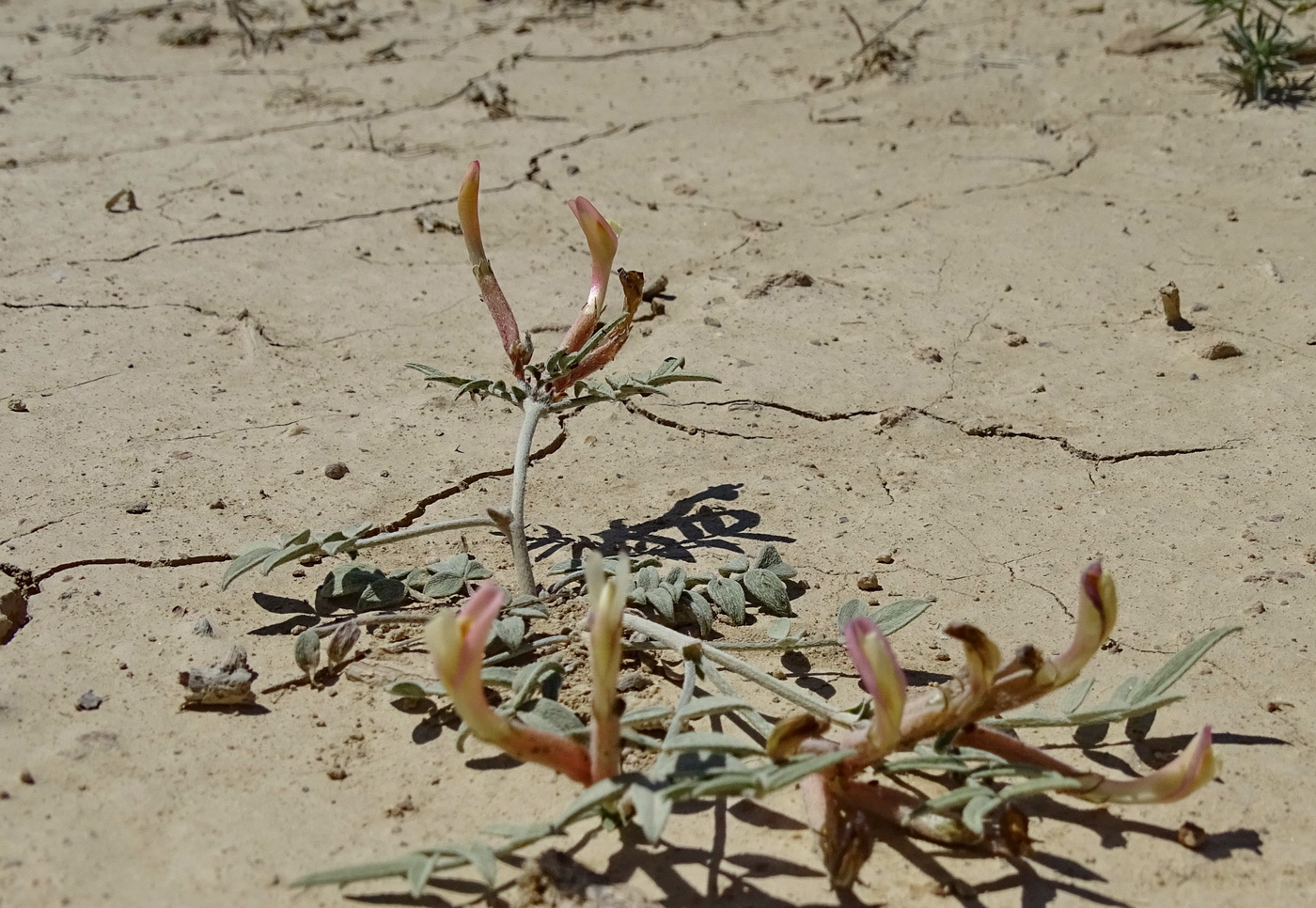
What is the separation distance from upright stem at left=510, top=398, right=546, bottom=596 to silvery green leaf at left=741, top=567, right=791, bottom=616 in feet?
1.14

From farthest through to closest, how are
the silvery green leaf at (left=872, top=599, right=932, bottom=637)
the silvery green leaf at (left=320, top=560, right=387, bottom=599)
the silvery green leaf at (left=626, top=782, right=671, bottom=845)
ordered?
the silvery green leaf at (left=320, top=560, right=387, bottom=599), the silvery green leaf at (left=872, top=599, right=932, bottom=637), the silvery green leaf at (left=626, top=782, right=671, bottom=845)

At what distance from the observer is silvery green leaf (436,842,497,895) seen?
1431mm

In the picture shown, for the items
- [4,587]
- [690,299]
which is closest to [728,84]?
[690,299]

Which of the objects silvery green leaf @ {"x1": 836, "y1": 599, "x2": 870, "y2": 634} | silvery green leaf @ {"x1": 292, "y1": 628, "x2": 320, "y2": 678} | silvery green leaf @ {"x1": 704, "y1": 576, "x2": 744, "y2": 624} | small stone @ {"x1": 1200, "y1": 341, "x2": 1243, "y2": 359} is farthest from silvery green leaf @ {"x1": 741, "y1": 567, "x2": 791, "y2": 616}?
small stone @ {"x1": 1200, "y1": 341, "x2": 1243, "y2": 359}

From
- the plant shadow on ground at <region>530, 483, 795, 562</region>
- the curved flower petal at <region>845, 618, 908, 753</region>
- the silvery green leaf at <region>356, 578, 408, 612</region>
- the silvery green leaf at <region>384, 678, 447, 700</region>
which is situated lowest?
the plant shadow on ground at <region>530, 483, 795, 562</region>

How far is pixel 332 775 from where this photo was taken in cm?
173

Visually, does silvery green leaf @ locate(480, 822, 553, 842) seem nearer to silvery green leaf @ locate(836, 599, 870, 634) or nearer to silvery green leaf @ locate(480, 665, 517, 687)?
→ silvery green leaf @ locate(480, 665, 517, 687)

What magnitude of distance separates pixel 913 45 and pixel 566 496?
3165 mm

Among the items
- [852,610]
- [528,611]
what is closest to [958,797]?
[852,610]

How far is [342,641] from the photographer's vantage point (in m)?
1.90

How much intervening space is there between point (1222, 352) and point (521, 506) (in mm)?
1729

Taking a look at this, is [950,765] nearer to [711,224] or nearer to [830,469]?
[830,469]

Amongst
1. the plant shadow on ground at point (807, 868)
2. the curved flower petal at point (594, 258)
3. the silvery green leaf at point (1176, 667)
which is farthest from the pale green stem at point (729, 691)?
the curved flower petal at point (594, 258)

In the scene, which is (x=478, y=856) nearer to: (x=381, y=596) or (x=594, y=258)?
(x=381, y=596)
